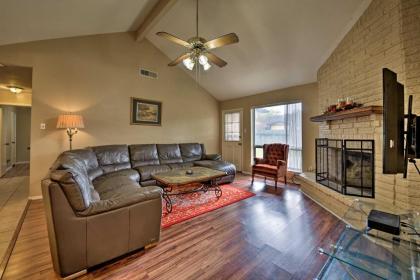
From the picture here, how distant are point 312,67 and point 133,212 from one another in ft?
13.6

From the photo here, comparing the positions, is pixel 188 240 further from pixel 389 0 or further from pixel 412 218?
pixel 389 0

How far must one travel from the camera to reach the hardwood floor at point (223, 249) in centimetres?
152

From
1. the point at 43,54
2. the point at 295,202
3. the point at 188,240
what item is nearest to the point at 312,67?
the point at 295,202

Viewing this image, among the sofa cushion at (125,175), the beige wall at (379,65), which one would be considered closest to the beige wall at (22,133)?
the sofa cushion at (125,175)

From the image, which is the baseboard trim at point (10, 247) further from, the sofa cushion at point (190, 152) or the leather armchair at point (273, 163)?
the leather armchair at point (273, 163)

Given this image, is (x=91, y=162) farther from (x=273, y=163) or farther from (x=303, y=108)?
(x=303, y=108)

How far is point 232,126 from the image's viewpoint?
5.95 meters

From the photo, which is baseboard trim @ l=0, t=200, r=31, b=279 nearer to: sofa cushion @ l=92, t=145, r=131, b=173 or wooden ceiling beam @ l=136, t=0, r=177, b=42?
sofa cushion @ l=92, t=145, r=131, b=173

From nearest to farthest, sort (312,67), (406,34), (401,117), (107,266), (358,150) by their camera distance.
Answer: (401,117)
(107,266)
(406,34)
(358,150)
(312,67)

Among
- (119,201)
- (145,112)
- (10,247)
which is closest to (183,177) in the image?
(119,201)

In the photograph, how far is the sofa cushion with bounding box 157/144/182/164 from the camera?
441 cm

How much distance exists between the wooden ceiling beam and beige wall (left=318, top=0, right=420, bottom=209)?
Answer: 2869 millimetres

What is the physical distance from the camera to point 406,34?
1888 mm

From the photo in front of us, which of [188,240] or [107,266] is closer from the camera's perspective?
[107,266]
